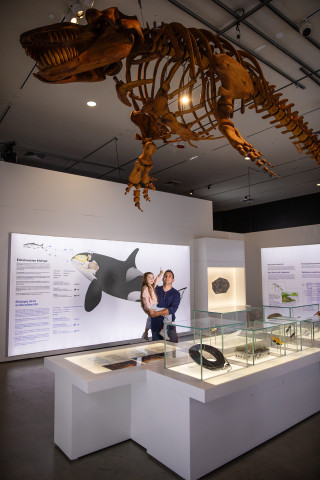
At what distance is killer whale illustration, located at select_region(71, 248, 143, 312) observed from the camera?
6746mm

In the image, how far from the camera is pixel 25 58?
176 inches

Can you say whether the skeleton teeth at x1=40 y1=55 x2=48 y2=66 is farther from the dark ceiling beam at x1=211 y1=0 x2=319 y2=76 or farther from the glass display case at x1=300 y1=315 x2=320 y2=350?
the glass display case at x1=300 y1=315 x2=320 y2=350

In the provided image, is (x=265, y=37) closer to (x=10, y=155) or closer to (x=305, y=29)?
Answer: (x=305, y=29)

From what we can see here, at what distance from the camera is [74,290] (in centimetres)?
658

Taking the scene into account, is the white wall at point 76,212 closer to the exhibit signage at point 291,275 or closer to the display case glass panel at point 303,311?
the exhibit signage at point 291,275

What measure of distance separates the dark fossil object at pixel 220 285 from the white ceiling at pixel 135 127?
9.44 ft

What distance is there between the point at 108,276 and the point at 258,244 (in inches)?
205

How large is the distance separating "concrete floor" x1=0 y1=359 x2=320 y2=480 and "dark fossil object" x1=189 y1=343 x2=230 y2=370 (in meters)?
0.77

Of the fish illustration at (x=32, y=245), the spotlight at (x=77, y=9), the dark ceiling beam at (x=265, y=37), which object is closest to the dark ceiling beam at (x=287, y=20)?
the dark ceiling beam at (x=265, y=37)

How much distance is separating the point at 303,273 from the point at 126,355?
7.13 metres

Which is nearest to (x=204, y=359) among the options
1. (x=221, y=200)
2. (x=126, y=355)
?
(x=126, y=355)

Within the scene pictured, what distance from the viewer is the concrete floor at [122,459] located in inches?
103

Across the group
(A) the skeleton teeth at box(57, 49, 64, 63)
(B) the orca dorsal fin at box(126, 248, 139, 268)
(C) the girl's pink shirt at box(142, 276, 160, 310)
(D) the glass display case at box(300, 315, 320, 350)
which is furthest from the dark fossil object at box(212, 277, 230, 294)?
(A) the skeleton teeth at box(57, 49, 64, 63)

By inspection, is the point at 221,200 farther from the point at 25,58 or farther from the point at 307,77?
the point at 25,58
